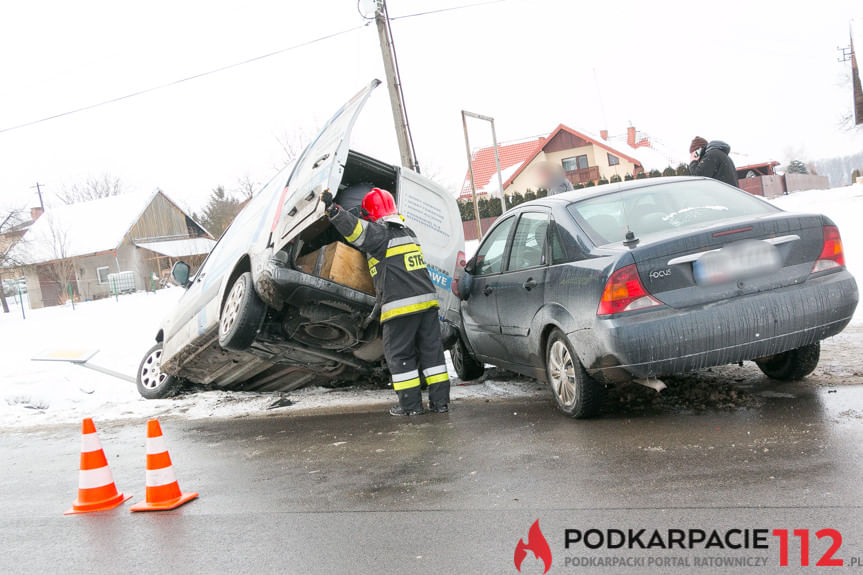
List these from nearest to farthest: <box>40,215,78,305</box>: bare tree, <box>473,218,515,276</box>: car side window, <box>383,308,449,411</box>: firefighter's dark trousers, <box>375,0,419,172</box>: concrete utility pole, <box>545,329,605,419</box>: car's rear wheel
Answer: <box>545,329,605,419</box>: car's rear wheel → <box>383,308,449,411</box>: firefighter's dark trousers → <box>473,218,515,276</box>: car side window → <box>375,0,419,172</box>: concrete utility pole → <box>40,215,78,305</box>: bare tree

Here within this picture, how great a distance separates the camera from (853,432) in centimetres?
436

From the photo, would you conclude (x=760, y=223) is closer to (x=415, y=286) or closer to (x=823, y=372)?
(x=823, y=372)

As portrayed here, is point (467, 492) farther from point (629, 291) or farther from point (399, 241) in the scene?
point (399, 241)

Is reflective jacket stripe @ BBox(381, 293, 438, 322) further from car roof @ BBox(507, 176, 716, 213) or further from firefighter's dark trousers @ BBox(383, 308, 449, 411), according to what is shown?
car roof @ BBox(507, 176, 716, 213)

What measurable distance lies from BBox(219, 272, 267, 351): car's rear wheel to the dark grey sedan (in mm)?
2285

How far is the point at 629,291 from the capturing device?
474 centimetres

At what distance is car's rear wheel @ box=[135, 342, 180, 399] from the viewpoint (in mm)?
8828

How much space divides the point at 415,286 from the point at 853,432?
10.8ft

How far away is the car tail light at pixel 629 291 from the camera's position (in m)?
4.73

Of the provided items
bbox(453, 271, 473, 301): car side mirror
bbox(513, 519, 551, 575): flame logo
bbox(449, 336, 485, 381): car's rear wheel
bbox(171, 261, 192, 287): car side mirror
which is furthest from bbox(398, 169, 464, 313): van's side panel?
bbox(513, 519, 551, 575): flame logo

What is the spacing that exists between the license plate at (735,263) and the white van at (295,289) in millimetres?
2679

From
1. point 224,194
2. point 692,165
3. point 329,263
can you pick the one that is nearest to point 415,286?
point 329,263

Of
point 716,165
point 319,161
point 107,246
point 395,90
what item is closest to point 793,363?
point 716,165

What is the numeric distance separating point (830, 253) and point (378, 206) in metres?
3.34
